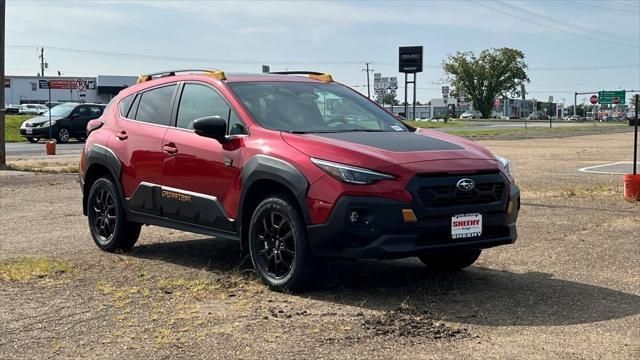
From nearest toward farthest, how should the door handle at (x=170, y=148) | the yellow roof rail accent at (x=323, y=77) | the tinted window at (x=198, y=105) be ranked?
the tinted window at (x=198, y=105) < the door handle at (x=170, y=148) < the yellow roof rail accent at (x=323, y=77)

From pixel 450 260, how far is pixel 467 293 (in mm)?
822

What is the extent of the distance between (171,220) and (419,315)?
8.84 ft

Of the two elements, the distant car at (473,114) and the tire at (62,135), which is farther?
the distant car at (473,114)

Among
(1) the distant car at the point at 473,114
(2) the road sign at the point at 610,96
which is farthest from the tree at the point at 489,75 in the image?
(2) the road sign at the point at 610,96

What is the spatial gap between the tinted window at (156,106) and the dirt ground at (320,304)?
137 centimetres

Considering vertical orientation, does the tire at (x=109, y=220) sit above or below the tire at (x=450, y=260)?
above

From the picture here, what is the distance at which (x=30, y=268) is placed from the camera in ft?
21.4

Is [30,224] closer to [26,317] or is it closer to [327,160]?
[26,317]

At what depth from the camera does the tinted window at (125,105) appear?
25.0 ft

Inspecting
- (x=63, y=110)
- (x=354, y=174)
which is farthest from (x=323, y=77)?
(x=63, y=110)

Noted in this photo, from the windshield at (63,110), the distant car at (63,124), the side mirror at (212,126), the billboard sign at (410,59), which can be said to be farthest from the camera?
the billboard sign at (410,59)

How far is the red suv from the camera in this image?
517 centimetres

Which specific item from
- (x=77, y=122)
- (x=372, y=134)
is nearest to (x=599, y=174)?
(x=372, y=134)

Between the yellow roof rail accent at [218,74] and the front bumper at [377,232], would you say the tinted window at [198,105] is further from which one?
the front bumper at [377,232]
